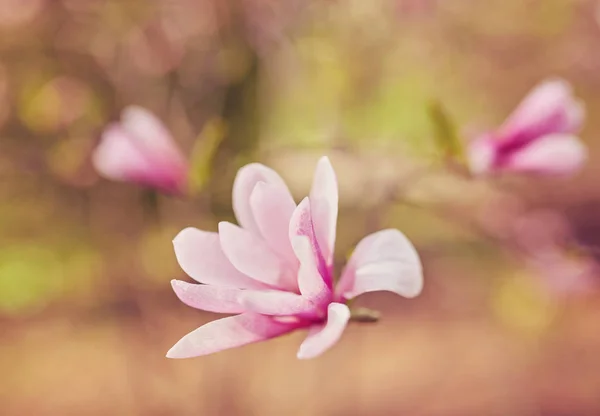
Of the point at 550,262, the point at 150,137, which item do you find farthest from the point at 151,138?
the point at 550,262

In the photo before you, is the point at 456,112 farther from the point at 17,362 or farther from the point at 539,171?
the point at 539,171

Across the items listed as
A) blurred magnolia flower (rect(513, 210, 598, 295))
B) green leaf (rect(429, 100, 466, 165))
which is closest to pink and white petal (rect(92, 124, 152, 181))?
green leaf (rect(429, 100, 466, 165))

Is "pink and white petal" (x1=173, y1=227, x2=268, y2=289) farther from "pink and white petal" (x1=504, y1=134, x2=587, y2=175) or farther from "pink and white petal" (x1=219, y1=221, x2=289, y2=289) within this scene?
"pink and white petal" (x1=504, y1=134, x2=587, y2=175)

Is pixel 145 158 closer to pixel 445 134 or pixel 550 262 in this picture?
pixel 445 134

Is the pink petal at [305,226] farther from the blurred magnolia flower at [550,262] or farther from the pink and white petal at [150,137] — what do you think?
the blurred magnolia flower at [550,262]

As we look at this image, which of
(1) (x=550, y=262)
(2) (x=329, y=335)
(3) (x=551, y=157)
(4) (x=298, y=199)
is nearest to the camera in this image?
(2) (x=329, y=335)

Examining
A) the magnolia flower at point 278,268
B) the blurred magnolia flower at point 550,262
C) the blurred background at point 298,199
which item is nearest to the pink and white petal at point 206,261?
the magnolia flower at point 278,268

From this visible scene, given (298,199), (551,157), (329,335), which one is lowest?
(329,335)
